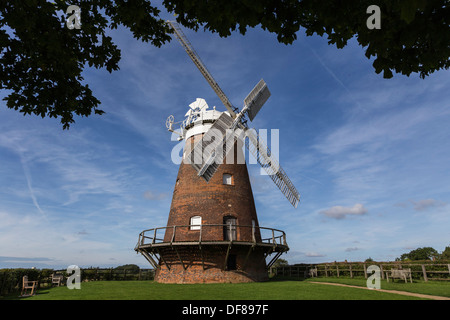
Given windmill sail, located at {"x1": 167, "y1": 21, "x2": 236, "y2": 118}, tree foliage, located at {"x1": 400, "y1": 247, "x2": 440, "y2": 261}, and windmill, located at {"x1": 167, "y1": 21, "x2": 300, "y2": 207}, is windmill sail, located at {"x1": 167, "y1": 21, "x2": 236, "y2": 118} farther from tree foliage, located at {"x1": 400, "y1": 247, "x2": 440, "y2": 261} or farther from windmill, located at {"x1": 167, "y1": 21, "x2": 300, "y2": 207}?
tree foliage, located at {"x1": 400, "y1": 247, "x2": 440, "y2": 261}

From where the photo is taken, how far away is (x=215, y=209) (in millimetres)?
15867

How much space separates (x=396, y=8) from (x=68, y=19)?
19.4 feet

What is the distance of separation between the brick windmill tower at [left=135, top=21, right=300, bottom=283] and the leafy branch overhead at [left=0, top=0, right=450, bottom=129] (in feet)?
26.7

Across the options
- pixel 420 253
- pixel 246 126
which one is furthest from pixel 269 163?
pixel 420 253

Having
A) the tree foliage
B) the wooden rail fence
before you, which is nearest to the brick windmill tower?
the wooden rail fence

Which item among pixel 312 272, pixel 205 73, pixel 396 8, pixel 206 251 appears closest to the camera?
pixel 396 8

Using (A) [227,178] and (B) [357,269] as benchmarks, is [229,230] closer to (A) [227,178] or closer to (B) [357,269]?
(A) [227,178]

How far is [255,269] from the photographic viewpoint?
15.9 metres

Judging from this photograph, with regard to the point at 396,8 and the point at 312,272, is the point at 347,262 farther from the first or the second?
the point at 396,8

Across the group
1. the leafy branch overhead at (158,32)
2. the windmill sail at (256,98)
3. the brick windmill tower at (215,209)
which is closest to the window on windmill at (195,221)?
the brick windmill tower at (215,209)

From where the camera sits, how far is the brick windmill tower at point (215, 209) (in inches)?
580

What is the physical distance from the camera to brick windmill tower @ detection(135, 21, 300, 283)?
1473 cm

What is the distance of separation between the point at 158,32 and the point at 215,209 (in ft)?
36.1
